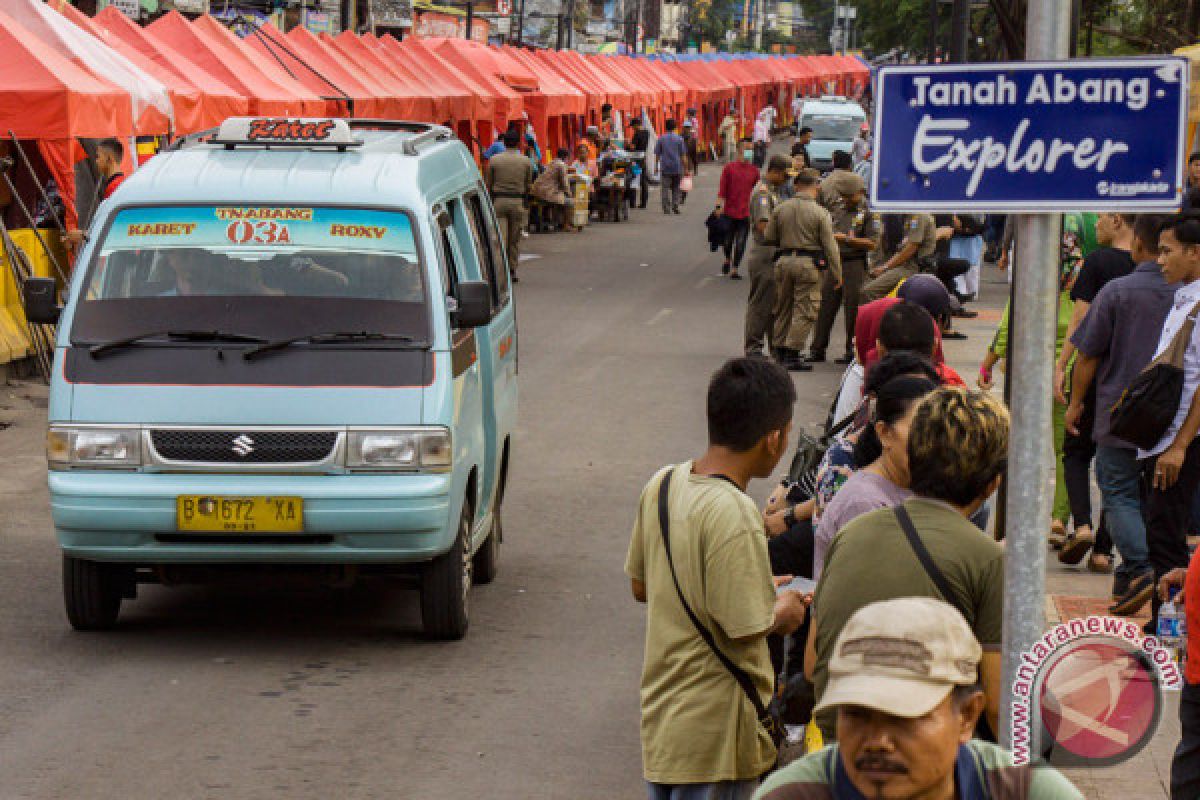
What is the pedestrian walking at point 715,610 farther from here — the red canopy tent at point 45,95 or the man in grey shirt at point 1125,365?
the red canopy tent at point 45,95

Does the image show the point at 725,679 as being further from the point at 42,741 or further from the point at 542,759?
the point at 42,741

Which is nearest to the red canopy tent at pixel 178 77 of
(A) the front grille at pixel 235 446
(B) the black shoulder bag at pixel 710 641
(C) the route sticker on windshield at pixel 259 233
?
(C) the route sticker on windshield at pixel 259 233

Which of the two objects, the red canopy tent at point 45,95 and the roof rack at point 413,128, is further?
the red canopy tent at point 45,95

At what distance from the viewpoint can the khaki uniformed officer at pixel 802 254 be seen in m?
17.8

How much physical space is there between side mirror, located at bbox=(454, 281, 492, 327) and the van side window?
5.04 ft

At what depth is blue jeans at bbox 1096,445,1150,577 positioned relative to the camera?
8.85 metres

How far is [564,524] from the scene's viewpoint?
38.1ft

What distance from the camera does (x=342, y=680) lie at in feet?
26.9

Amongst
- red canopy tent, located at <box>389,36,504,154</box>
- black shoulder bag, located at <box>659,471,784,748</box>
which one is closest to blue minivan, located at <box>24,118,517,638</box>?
black shoulder bag, located at <box>659,471,784,748</box>

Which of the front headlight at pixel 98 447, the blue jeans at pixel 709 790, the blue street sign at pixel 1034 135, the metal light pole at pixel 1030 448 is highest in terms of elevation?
the blue street sign at pixel 1034 135

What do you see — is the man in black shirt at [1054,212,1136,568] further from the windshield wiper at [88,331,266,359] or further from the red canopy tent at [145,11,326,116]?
the red canopy tent at [145,11,326,116]

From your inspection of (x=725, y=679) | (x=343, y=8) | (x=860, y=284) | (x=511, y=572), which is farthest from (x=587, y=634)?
(x=343, y=8)

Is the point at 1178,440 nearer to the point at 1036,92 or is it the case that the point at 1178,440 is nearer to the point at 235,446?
the point at 235,446

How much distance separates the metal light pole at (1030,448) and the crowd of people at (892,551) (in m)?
0.11
